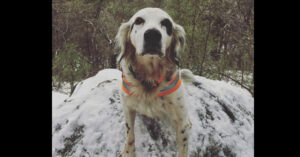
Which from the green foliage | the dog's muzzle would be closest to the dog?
the dog's muzzle

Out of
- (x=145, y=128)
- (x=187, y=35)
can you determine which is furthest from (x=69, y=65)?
(x=145, y=128)

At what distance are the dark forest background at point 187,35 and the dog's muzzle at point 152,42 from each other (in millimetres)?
2958

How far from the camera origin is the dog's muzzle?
143 centimetres

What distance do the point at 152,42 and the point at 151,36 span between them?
0.15ft

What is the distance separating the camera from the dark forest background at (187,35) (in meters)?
4.41

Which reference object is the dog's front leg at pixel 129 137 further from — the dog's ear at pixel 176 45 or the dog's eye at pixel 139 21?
the dog's eye at pixel 139 21

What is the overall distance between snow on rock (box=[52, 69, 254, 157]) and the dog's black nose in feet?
2.72

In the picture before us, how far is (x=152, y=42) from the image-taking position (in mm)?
1436

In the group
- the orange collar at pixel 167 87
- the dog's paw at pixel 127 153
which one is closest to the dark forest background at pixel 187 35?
the orange collar at pixel 167 87

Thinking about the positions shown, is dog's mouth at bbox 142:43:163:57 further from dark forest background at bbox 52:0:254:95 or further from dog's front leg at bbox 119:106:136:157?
dark forest background at bbox 52:0:254:95

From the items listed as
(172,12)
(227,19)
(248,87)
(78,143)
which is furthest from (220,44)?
(78,143)

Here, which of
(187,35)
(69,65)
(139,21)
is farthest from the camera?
(69,65)

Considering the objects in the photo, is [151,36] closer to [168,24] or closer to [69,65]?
[168,24]

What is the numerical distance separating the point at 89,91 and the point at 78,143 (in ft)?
2.80
